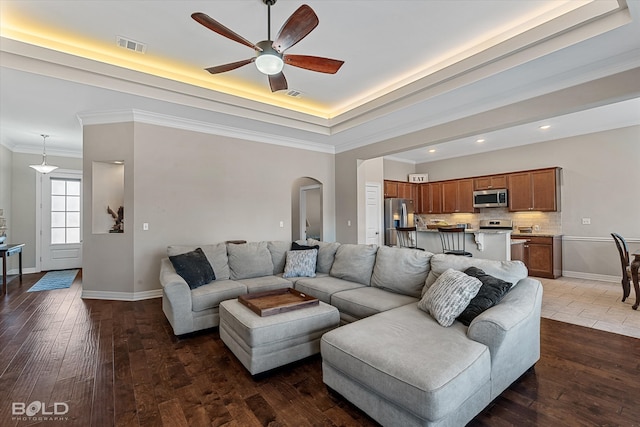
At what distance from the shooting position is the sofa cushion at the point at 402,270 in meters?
3.06

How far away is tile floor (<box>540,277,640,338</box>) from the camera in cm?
351

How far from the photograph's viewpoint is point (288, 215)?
6277mm

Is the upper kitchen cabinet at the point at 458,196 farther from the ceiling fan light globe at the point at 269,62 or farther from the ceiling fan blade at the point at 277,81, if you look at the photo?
the ceiling fan light globe at the point at 269,62

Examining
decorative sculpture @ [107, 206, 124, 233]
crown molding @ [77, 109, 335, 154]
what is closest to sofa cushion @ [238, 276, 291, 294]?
decorative sculpture @ [107, 206, 124, 233]

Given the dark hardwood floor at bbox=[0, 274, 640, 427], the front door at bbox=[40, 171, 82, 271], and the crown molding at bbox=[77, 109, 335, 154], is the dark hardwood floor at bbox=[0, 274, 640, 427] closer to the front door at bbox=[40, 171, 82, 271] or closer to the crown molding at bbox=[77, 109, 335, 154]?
the crown molding at bbox=[77, 109, 335, 154]

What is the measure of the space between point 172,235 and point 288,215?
7.46ft

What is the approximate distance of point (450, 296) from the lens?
2.29 meters

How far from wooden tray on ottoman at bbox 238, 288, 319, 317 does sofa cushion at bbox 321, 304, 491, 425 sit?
63cm

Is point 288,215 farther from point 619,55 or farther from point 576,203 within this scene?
point 576,203

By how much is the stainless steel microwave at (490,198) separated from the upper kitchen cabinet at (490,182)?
11 centimetres

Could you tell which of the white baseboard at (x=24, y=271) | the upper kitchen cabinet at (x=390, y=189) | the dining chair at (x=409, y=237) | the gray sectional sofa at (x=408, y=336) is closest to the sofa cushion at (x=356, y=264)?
the gray sectional sofa at (x=408, y=336)

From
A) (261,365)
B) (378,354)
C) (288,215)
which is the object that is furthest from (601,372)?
(288,215)

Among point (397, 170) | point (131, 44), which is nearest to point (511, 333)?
point (131, 44)

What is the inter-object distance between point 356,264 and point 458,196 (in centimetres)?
555
